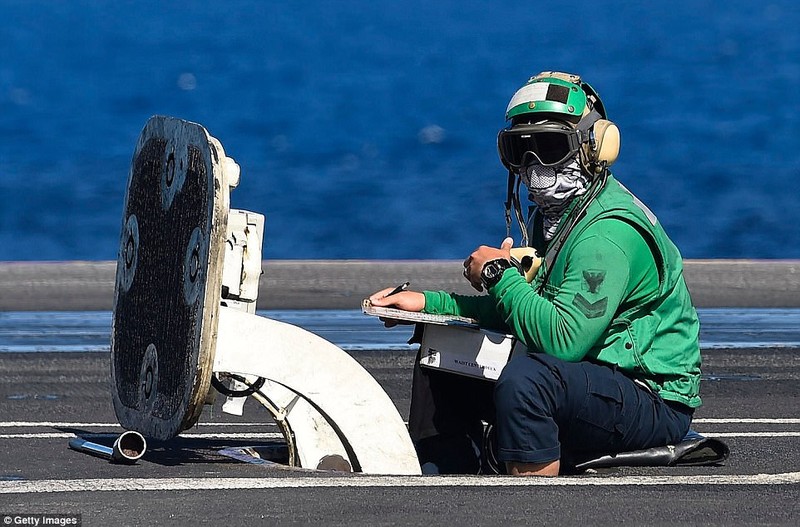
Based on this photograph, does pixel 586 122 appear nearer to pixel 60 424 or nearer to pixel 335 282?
pixel 60 424

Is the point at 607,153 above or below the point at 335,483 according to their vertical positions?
above

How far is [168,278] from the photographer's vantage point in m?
5.82

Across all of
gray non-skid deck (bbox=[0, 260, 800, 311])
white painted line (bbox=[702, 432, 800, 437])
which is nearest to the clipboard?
white painted line (bbox=[702, 432, 800, 437])

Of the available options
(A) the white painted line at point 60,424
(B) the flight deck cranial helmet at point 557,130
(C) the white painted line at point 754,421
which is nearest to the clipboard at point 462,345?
(B) the flight deck cranial helmet at point 557,130

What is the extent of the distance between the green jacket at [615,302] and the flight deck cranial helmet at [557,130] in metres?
0.15

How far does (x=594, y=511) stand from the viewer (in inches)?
200

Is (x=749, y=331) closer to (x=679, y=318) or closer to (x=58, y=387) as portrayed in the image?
(x=58, y=387)

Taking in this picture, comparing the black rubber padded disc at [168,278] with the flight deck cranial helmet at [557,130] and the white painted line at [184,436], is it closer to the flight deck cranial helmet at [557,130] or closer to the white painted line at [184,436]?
the white painted line at [184,436]

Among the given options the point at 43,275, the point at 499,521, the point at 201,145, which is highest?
the point at 43,275

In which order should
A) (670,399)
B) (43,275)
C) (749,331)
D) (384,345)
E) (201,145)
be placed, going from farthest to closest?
(43,275) → (749,331) → (384,345) → (670,399) → (201,145)

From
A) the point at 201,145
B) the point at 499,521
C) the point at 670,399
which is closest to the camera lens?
the point at 499,521

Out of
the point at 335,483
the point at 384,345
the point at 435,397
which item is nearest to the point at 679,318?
the point at 435,397

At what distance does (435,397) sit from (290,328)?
721mm

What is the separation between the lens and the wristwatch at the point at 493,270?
18.7ft
